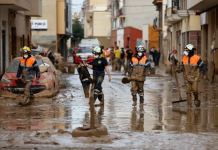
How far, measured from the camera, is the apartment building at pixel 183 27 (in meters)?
33.8

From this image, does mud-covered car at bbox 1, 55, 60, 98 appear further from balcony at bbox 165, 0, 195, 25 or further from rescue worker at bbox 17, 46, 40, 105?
balcony at bbox 165, 0, 195, 25

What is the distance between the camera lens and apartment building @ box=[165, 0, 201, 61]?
33844mm

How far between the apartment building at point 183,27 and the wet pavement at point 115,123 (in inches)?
691

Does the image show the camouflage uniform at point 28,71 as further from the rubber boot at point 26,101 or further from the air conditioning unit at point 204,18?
the air conditioning unit at point 204,18

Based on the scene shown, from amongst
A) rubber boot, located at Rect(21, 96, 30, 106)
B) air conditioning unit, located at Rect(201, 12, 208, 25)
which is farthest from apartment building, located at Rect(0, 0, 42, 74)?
air conditioning unit, located at Rect(201, 12, 208, 25)

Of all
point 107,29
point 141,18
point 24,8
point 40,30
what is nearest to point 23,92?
point 24,8

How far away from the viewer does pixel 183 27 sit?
37438 mm

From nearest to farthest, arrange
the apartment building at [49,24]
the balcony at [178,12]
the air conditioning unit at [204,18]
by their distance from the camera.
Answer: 1. the air conditioning unit at [204,18]
2. the balcony at [178,12]
3. the apartment building at [49,24]

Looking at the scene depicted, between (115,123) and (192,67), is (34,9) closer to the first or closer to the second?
(192,67)

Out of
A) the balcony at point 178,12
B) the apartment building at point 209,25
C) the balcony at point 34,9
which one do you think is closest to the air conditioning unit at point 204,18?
the apartment building at point 209,25

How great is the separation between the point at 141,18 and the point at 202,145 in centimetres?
6187

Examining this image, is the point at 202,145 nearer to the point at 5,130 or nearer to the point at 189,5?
the point at 5,130

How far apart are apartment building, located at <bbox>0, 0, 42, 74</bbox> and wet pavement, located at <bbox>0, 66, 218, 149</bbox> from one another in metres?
9.98

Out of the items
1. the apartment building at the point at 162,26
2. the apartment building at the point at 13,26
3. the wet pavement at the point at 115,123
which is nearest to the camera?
the wet pavement at the point at 115,123
